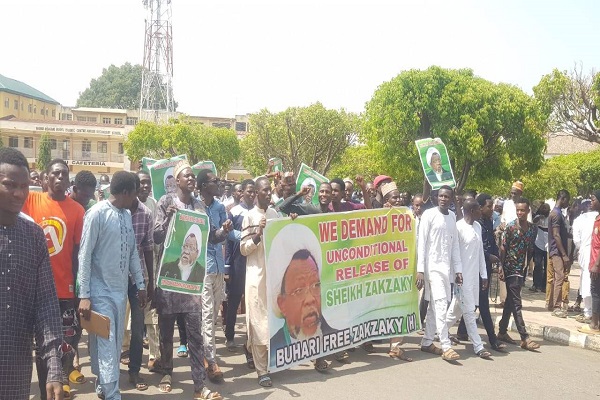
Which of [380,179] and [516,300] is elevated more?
[380,179]

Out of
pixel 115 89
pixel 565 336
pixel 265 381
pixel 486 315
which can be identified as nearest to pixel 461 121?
pixel 565 336

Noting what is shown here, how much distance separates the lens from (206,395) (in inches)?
219

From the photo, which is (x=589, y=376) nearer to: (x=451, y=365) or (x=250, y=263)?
(x=451, y=365)

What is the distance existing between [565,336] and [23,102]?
78831 mm

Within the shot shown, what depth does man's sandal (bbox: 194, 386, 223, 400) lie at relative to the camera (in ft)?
18.2

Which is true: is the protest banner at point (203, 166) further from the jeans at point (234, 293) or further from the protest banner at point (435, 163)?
the protest banner at point (435, 163)

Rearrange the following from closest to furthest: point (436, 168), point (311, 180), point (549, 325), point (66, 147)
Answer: point (436, 168) → point (549, 325) → point (311, 180) → point (66, 147)

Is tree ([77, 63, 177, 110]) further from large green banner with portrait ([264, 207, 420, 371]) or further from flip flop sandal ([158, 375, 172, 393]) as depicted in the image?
flip flop sandal ([158, 375, 172, 393])

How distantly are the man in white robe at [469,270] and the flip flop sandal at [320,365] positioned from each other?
5.89 feet

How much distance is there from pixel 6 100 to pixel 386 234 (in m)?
75.3

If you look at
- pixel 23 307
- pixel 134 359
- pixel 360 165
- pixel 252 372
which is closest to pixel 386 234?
pixel 252 372

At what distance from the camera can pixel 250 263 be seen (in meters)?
6.34

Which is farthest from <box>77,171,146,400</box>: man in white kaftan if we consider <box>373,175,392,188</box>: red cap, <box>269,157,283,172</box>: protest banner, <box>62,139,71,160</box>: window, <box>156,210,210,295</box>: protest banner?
<box>62,139,71,160</box>: window

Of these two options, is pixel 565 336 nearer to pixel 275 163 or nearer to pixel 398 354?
pixel 398 354
